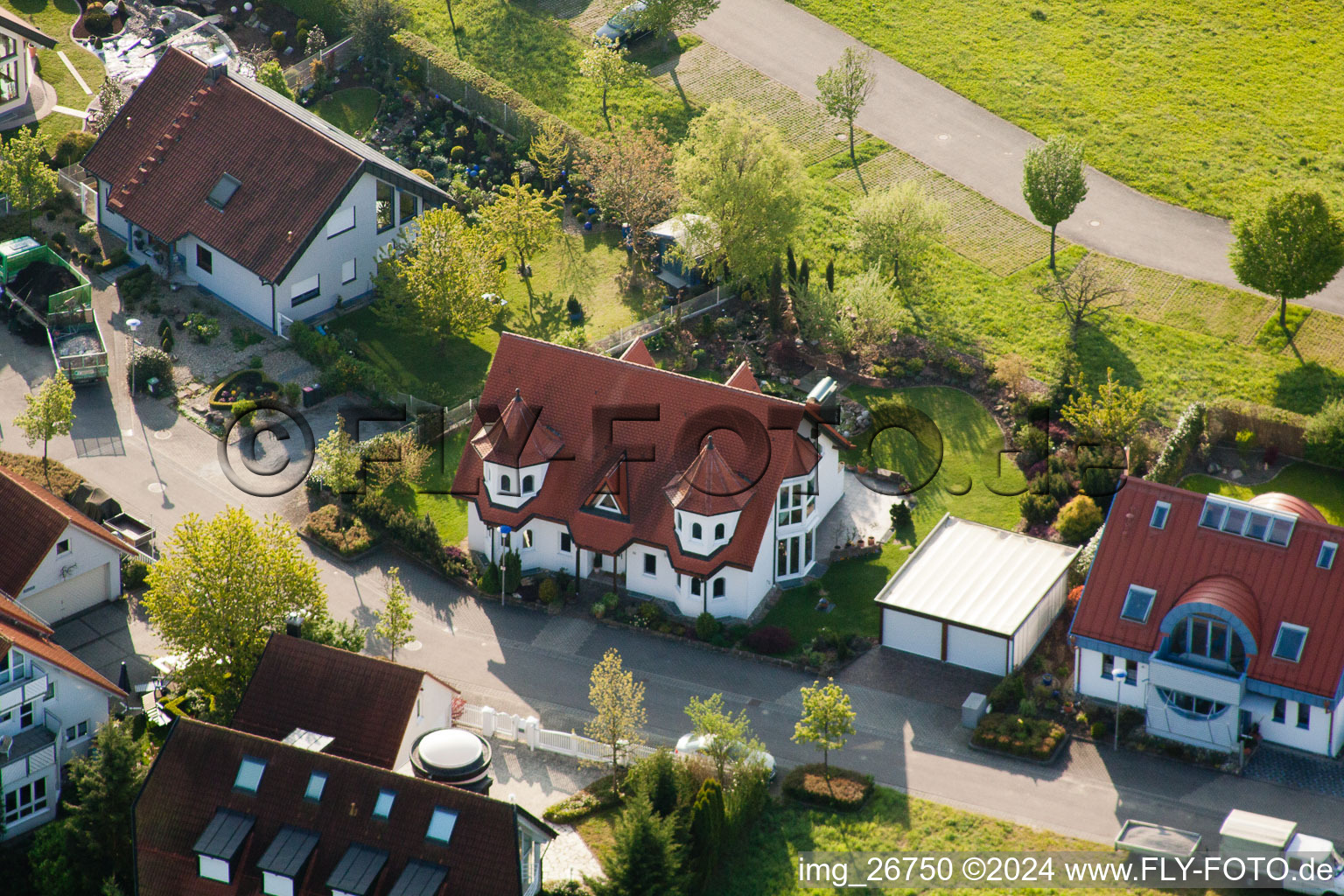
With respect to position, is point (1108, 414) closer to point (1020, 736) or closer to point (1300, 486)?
point (1300, 486)

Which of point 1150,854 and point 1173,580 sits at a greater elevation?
point 1173,580

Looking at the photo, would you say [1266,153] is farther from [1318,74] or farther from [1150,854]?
[1150,854]

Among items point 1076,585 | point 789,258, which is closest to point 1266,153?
point 789,258

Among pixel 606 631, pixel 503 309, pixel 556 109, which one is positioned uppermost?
pixel 556 109

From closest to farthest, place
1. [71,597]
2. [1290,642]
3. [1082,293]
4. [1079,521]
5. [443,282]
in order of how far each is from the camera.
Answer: [1290,642], [71,597], [1079,521], [443,282], [1082,293]

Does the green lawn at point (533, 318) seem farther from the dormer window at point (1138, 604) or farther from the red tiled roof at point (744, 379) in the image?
the dormer window at point (1138, 604)

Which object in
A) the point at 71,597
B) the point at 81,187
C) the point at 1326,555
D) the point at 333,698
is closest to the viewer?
the point at 333,698

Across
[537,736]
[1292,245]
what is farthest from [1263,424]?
[537,736]
